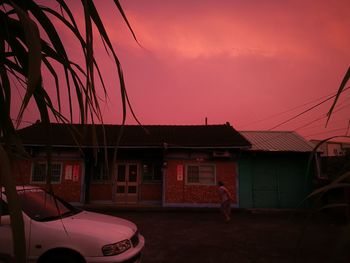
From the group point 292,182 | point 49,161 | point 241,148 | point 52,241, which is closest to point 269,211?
point 292,182

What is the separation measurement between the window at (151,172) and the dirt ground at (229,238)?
9.96 feet

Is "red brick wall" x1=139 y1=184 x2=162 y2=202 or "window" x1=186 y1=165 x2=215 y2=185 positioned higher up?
"window" x1=186 y1=165 x2=215 y2=185

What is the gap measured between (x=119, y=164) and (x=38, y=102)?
17.2 meters

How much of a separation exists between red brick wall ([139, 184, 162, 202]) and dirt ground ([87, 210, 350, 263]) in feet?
7.96

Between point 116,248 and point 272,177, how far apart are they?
1457cm

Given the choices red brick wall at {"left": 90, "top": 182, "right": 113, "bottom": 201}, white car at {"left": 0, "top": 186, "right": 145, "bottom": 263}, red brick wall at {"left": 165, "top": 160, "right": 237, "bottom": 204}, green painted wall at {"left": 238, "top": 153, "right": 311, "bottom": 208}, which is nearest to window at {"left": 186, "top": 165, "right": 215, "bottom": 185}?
red brick wall at {"left": 165, "top": 160, "right": 237, "bottom": 204}

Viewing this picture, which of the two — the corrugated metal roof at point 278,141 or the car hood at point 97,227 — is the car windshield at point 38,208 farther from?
the corrugated metal roof at point 278,141

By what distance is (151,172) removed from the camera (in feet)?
60.1

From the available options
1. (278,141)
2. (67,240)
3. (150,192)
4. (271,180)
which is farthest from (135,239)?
(278,141)

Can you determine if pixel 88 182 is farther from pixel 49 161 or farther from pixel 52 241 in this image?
pixel 49 161

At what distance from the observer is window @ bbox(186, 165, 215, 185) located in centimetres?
1736

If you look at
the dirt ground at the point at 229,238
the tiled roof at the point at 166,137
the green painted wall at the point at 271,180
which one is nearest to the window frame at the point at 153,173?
the tiled roof at the point at 166,137

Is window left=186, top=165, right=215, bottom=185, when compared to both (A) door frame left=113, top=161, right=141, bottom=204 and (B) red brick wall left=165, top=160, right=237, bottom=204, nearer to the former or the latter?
(B) red brick wall left=165, top=160, right=237, bottom=204

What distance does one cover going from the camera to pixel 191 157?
17.5m
